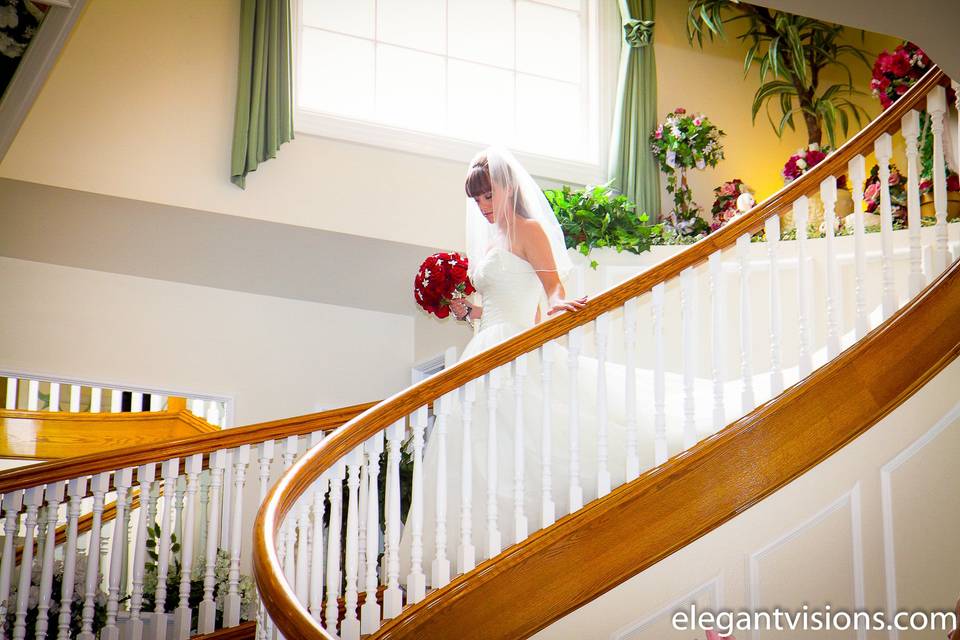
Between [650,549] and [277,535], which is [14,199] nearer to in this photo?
[277,535]

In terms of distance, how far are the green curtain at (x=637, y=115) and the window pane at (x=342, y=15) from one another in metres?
1.79

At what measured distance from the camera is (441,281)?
4.64 m

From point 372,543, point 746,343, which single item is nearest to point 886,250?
point 746,343

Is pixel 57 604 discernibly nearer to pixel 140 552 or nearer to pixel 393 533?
pixel 140 552

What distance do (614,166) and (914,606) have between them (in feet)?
13.0

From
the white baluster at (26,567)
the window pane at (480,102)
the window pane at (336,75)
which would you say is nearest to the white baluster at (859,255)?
the white baluster at (26,567)

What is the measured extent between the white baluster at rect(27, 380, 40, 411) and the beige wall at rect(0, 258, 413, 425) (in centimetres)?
7

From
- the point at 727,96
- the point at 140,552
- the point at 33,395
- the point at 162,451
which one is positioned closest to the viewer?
the point at 140,552

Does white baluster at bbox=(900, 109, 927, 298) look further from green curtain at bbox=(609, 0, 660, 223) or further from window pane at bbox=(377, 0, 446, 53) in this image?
window pane at bbox=(377, 0, 446, 53)

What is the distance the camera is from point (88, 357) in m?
6.14

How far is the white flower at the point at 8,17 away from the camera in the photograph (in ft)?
11.6

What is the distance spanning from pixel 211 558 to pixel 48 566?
0.68 m

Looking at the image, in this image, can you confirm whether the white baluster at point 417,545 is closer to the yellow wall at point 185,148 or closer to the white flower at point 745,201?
the yellow wall at point 185,148

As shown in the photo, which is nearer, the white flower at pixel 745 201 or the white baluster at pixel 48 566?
the white baluster at pixel 48 566
